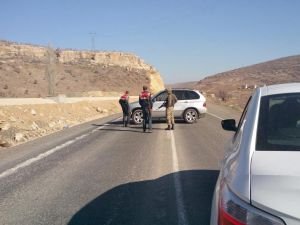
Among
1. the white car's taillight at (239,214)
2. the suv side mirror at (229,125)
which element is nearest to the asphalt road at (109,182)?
the suv side mirror at (229,125)

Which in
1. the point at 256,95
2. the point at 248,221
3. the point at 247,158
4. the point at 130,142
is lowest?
the point at 130,142

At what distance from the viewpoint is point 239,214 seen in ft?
8.73

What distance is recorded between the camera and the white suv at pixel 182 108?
23344 millimetres

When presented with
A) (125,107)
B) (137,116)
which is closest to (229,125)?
(125,107)

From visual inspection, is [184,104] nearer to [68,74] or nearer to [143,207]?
[143,207]

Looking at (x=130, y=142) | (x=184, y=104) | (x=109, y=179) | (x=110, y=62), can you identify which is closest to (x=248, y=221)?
(x=109, y=179)

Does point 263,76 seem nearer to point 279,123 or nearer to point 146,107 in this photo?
point 146,107

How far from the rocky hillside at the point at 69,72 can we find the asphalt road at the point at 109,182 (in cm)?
5263

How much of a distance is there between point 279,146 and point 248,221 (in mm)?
927

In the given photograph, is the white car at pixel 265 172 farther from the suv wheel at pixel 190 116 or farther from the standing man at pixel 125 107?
the suv wheel at pixel 190 116

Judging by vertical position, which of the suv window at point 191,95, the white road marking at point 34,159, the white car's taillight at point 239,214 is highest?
the white car's taillight at point 239,214

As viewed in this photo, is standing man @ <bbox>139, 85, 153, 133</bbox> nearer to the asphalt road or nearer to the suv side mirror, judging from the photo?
the asphalt road

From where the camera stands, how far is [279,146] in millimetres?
3375

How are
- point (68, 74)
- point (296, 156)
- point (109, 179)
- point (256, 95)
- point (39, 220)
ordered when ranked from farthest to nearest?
point (68, 74) → point (109, 179) → point (39, 220) → point (256, 95) → point (296, 156)
